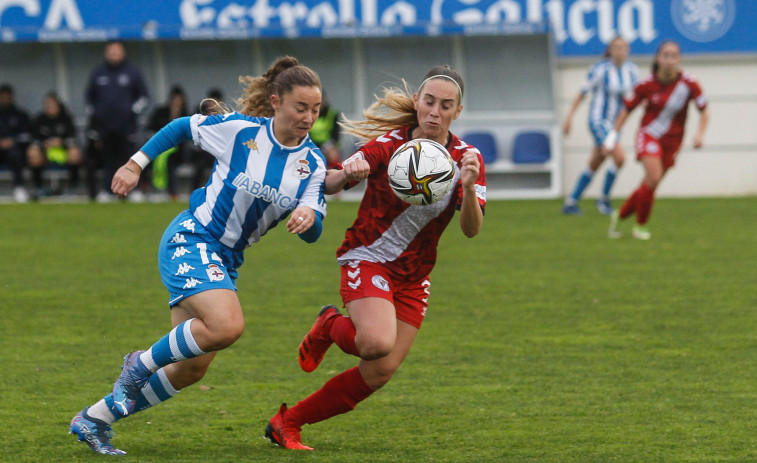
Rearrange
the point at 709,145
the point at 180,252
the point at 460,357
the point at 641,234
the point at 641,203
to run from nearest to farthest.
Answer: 1. the point at 180,252
2. the point at 460,357
3. the point at 641,203
4. the point at 641,234
5. the point at 709,145

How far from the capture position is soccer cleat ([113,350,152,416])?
4.52 meters

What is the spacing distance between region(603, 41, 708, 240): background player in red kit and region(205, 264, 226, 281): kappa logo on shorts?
785 cm

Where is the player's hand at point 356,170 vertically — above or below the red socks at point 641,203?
above

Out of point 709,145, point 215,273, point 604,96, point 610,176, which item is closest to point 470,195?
point 215,273

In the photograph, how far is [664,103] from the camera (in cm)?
1205

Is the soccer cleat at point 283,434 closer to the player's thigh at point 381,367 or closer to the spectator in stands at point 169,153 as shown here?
the player's thigh at point 381,367

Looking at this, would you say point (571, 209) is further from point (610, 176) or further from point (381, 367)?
point (381, 367)

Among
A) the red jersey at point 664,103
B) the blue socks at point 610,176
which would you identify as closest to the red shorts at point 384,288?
the red jersey at point 664,103

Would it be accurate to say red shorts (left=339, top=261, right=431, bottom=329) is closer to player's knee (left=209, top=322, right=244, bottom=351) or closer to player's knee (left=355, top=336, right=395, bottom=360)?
player's knee (left=355, top=336, right=395, bottom=360)

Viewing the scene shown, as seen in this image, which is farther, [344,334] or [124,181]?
[344,334]

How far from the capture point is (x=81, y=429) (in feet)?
15.0

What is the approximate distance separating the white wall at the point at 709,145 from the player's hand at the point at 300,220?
1570 centimetres

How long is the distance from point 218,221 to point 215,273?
9.7 inches

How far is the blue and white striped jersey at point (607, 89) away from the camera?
15305 millimetres
